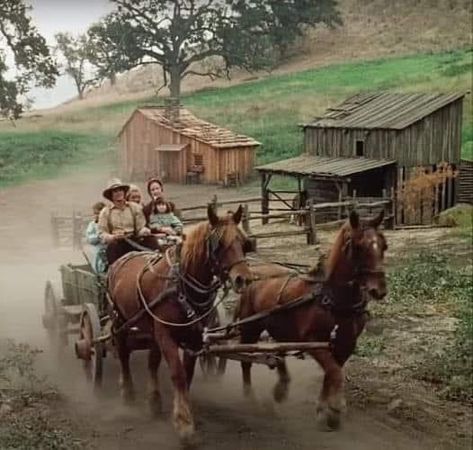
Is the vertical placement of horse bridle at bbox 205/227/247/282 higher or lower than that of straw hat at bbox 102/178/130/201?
lower

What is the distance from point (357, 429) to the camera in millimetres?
2736

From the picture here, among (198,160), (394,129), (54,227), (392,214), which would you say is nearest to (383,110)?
(394,129)

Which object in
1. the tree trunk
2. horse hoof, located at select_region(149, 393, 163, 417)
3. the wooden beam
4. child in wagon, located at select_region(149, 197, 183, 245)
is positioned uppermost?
the tree trunk

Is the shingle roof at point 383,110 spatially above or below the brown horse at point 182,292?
above

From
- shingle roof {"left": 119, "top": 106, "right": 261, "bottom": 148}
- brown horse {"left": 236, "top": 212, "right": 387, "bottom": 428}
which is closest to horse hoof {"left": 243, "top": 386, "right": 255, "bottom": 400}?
brown horse {"left": 236, "top": 212, "right": 387, "bottom": 428}

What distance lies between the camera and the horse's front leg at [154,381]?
9.53 feet

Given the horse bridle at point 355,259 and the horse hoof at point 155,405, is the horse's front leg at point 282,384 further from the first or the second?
the horse bridle at point 355,259

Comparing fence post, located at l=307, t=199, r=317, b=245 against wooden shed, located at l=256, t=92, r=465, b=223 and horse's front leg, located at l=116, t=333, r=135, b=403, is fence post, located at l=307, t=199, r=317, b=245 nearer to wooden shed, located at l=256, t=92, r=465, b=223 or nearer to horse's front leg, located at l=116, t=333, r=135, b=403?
wooden shed, located at l=256, t=92, r=465, b=223

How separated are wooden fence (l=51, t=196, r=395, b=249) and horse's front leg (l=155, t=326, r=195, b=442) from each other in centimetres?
82

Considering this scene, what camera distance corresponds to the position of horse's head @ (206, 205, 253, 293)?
Answer: 95.7 inches

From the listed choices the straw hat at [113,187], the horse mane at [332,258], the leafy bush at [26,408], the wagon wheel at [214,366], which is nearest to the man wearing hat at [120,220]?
the straw hat at [113,187]

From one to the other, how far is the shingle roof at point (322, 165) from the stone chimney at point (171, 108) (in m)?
0.41

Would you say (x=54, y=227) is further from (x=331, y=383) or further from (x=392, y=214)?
(x=331, y=383)

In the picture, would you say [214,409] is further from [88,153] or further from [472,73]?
[472,73]
